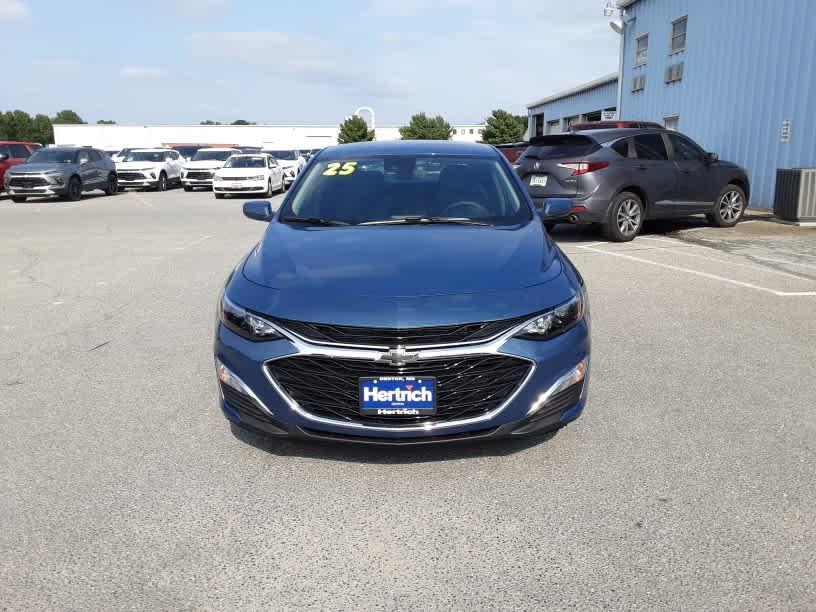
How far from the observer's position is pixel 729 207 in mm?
12172

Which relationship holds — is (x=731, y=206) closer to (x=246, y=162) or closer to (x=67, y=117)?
(x=246, y=162)

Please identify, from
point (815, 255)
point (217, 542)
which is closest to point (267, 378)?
point (217, 542)

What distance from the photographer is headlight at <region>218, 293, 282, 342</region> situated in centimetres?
310

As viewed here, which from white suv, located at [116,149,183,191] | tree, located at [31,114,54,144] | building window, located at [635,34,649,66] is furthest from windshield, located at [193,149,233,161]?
tree, located at [31,114,54,144]

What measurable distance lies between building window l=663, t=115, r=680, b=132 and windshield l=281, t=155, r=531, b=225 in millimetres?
17132

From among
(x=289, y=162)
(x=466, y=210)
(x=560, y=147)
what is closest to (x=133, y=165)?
(x=289, y=162)

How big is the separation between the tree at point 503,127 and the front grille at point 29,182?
54396 millimetres

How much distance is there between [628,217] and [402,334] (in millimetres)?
8589

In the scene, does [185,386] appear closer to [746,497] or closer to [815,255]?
[746,497]

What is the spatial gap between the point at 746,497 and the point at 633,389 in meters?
1.34

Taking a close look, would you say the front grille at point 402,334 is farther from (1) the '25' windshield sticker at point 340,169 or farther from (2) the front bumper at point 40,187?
(2) the front bumper at point 40,187

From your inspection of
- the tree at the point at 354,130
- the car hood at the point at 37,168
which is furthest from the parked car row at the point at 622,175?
the tree at the point at 354,130

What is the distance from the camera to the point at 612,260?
917cm

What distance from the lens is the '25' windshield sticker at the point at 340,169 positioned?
4727mm
